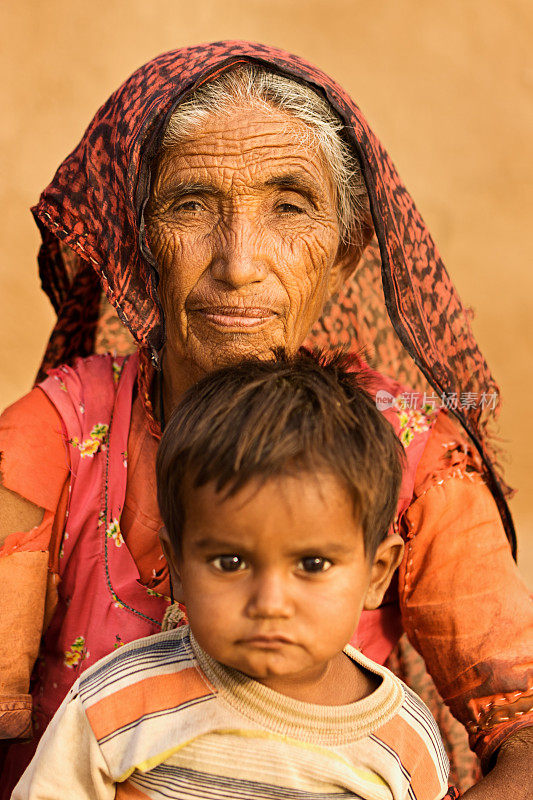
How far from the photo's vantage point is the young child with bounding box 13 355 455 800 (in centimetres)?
157

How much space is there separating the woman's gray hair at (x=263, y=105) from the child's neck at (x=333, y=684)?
126 cm

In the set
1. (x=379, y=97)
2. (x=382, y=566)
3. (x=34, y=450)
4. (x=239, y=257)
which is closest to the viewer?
(x=382, y=566)

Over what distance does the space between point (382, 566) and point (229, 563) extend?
350 millimetres

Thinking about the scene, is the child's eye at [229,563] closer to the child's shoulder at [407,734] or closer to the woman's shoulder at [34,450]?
the child's shoulder at [407,734]

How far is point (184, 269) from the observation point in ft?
7.63

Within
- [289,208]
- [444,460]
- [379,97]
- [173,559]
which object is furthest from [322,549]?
[379,97]

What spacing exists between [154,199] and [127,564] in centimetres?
93

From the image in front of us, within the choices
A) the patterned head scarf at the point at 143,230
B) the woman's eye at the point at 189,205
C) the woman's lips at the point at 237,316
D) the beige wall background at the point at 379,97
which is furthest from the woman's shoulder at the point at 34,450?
the beige wall background at the point at 379,97

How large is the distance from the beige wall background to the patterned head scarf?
10.2 feet

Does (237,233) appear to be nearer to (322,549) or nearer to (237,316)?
(237,316)

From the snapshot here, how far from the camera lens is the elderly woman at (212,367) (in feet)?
7.34

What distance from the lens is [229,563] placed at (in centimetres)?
160

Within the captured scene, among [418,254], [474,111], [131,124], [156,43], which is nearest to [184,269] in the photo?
[131,124]

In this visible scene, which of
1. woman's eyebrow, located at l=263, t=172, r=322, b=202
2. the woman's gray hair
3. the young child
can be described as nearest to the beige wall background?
the woman's gray hair
